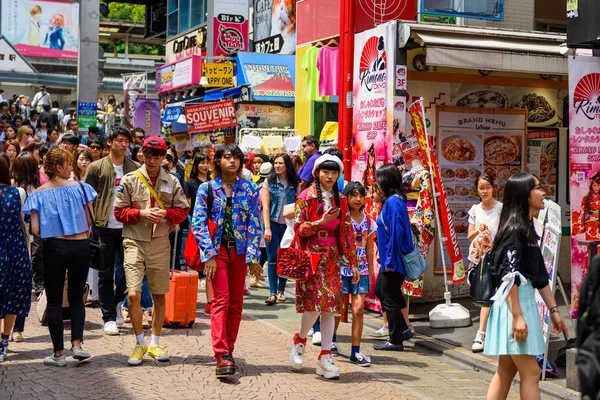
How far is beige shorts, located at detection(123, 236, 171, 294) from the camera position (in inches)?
310

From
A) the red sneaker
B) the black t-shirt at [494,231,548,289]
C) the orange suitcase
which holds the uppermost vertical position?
the black t-shirt at [494,231,548,289]

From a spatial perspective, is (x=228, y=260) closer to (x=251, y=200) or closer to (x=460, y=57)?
(x=251, y=200)

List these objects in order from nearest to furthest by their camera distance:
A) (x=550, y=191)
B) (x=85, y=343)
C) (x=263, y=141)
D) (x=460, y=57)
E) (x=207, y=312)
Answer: (x=85, y=343), (x=460, y=57), (x=207, y=312), (x=550, y=191), (x=263, y=141)

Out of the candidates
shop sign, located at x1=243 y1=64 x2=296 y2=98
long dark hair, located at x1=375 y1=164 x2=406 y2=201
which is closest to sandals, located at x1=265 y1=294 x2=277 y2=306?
long dark hair, located at x1=375 y1=164 x2=406 y2=201

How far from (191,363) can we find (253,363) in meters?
0.59

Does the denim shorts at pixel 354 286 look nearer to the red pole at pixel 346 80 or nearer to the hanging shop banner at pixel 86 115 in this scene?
the red pole at pixel 346 80

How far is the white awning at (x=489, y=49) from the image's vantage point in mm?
10055

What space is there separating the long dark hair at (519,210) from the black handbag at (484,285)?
0.20 meters

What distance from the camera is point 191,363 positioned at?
8.08 meters

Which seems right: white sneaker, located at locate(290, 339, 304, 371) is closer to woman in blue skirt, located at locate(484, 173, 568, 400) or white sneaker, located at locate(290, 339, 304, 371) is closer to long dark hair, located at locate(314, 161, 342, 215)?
long dark hair, located at locate(314, 161, 342, 215)

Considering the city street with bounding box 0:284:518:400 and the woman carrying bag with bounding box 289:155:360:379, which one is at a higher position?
the woman carrying bag with bounding box 289:155:360:379

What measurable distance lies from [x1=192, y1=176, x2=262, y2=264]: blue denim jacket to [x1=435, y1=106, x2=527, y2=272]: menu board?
428cm

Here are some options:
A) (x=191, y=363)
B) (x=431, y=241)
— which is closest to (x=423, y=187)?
(x=431, y=241)

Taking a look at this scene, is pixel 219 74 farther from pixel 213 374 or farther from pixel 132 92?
pixel 213 374
